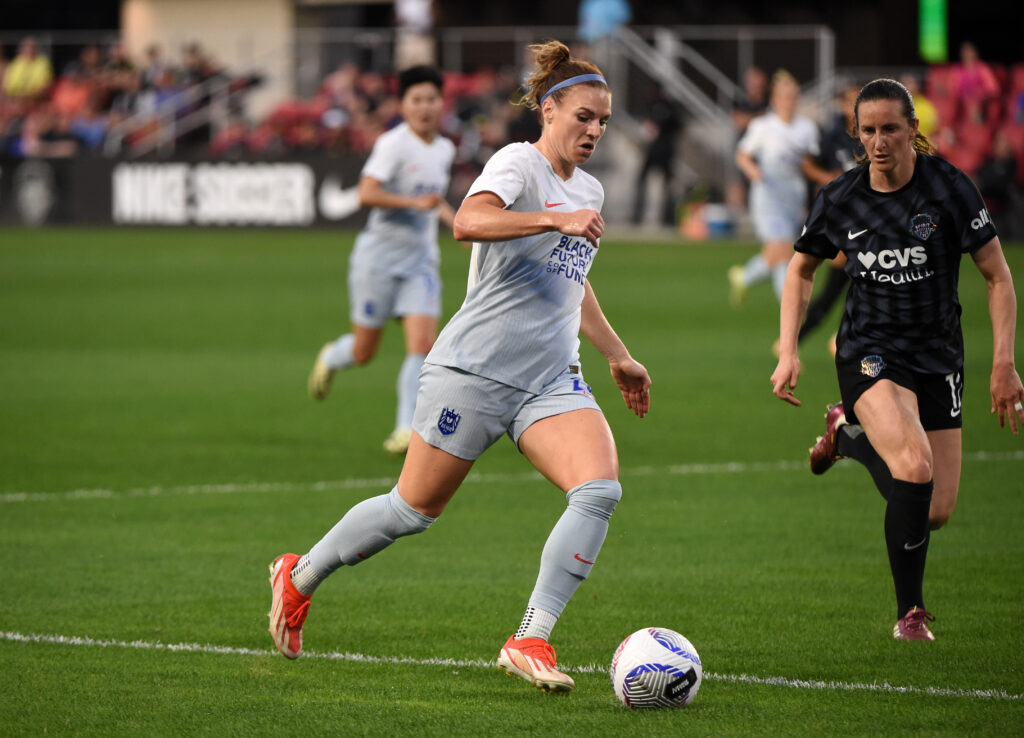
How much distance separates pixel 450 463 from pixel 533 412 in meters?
0.35

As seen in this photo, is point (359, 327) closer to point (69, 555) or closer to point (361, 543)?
point (69, 555)

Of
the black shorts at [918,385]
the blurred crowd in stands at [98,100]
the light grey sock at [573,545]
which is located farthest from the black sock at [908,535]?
the blurred crowd in stands at [98,100]

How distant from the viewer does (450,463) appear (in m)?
5.77

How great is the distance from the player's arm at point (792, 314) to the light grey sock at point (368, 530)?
160 centimetres

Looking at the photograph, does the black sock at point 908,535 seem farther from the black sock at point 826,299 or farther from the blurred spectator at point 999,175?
the blurred spectator at point 999,175

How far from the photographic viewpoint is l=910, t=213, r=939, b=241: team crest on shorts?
625cm

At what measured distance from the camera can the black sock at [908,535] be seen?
6.24m

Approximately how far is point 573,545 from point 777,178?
13674 mm

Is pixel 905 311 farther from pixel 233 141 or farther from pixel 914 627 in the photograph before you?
pixel 233 141

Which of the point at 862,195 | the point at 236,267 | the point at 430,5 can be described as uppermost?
the point at 430,5

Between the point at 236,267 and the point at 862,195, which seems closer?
the point at 862,195

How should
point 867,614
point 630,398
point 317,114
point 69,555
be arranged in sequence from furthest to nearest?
1. point 317,114
2. point 69,555
3. point 867,614
4. point 630,398

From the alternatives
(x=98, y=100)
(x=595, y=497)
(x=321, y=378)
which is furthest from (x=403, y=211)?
(x=98, y=100)

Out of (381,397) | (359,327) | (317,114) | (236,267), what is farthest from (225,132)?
(359,327)
